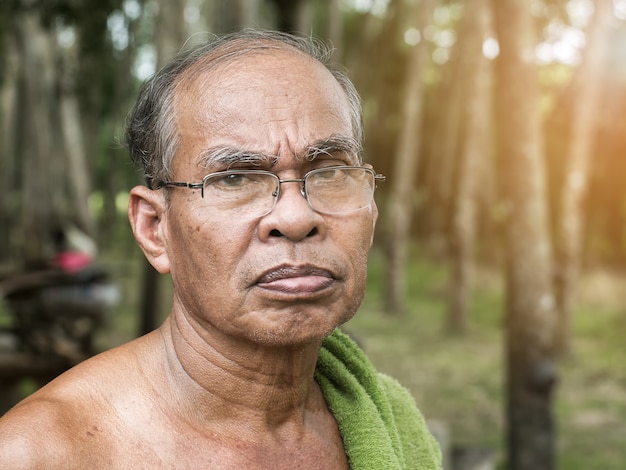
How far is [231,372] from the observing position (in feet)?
7.08

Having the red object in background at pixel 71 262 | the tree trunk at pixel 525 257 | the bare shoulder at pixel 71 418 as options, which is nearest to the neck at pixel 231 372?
the bare shoulder at pixel 71 418

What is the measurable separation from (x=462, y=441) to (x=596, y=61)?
18.2 feet

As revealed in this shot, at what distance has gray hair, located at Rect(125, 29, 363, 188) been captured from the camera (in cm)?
219

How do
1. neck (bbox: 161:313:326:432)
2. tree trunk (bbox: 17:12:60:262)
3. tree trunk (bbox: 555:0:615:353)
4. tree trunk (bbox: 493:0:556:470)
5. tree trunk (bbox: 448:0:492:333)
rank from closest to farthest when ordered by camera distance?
neck (bbox: 161:313:326:432), tree trunk (bbox: 493:0:556:470), tree trunk (bbox: 555:0:615:353), tree trunk (bbox: 17:12:60:262), tree trunk (bbox: 448:0:492:333)

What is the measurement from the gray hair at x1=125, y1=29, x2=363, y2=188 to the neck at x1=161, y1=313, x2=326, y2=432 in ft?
1.36

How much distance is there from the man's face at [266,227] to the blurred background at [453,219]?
684mm

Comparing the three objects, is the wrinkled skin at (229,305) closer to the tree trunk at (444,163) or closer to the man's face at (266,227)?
the man's face at (266,227)

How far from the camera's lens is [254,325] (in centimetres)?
202

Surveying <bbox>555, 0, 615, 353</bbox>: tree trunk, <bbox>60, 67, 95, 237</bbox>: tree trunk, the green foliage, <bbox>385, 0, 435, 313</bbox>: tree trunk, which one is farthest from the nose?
<bbox>60, 67, 95, 237</bbox>: tree trunk

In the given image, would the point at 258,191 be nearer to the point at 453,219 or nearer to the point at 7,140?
the point at 453,219

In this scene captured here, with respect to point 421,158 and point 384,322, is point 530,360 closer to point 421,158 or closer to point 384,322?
point 384,322

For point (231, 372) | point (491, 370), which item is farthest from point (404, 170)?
point (231, 372)

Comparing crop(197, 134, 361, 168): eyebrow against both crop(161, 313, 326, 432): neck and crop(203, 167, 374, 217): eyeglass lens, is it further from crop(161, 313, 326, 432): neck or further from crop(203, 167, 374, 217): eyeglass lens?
crop(161, 313, 326, 432): neck

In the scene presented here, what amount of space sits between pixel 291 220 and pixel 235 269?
0.18 metres
